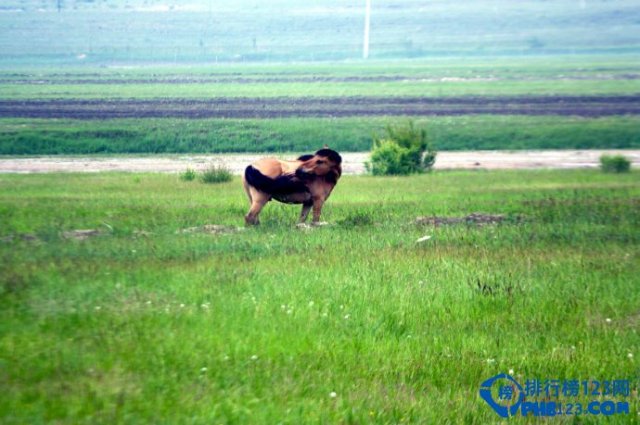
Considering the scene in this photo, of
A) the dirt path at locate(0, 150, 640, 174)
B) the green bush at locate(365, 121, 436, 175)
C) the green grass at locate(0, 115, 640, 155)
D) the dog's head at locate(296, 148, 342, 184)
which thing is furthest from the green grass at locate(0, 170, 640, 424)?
the green grass at locate(0, 115, 640, 155)

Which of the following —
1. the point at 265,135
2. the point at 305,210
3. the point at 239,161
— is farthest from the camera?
the point at 265,135

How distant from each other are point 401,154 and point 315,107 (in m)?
34.9

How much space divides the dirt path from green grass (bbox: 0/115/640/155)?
283 centimetres

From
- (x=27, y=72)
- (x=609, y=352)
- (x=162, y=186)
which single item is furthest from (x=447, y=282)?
(x=27, y=72)

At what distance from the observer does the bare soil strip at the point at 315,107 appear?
6015cm

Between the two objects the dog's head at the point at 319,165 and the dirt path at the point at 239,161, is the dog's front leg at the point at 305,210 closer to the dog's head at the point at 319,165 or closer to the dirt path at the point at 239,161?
the dog's head at the point at 319,165

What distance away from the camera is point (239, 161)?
40312 mm

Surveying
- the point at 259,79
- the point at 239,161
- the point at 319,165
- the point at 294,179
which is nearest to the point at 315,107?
the point at 239,161

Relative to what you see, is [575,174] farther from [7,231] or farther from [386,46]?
[386,46]

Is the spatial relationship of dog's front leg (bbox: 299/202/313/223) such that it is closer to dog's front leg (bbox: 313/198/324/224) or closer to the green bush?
dog's front leg (bbox: 313/198/324/224)

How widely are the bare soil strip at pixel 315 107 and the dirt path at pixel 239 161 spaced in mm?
15592

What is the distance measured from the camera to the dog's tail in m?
17.4

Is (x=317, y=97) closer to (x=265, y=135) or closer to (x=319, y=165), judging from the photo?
(x=265, y=135)

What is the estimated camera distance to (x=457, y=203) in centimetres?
2358
